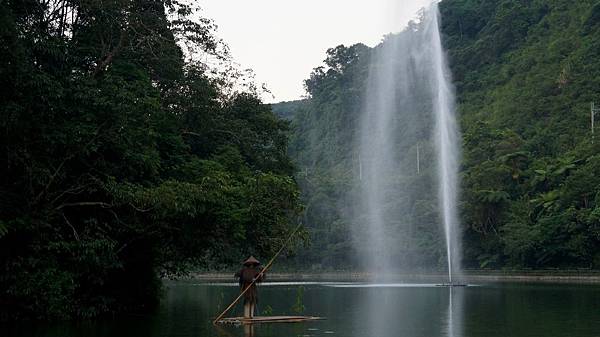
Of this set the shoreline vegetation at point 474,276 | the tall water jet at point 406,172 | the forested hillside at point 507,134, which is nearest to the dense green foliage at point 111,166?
the shoreline vegetation at point 474,276

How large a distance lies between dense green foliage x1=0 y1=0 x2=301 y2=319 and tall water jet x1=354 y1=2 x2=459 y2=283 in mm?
32579

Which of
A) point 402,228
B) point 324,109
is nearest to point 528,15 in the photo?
point 324,109

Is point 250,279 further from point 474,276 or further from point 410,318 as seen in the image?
point 474,276

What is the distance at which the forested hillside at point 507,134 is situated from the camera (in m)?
83.5

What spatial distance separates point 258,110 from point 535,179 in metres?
54.2

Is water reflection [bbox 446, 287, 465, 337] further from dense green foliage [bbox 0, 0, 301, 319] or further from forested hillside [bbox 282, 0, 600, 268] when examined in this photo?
forested hillside [bbox 282, 0, 600, 268]

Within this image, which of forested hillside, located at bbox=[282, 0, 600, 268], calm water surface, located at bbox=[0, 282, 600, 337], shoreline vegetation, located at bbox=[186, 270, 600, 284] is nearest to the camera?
calm water surface, located at bbox=[0, 282, 600, 337]

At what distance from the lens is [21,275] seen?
30.2m

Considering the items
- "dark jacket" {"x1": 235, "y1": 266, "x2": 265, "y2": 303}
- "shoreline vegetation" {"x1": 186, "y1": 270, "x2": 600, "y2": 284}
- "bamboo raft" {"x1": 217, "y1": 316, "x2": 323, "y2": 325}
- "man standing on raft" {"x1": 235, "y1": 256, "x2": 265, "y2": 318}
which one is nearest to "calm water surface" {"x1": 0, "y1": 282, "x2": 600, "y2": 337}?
"bamboo raft" {"x1": 217, "y1": 316, "x2": 323, "y2": 325}

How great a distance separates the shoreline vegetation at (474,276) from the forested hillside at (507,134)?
2.90m

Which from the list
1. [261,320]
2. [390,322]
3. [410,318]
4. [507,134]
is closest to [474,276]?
[507,134]

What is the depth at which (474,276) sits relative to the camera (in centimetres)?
8556

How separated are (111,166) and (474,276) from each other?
58057 mm

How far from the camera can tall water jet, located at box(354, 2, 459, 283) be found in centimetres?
9088
